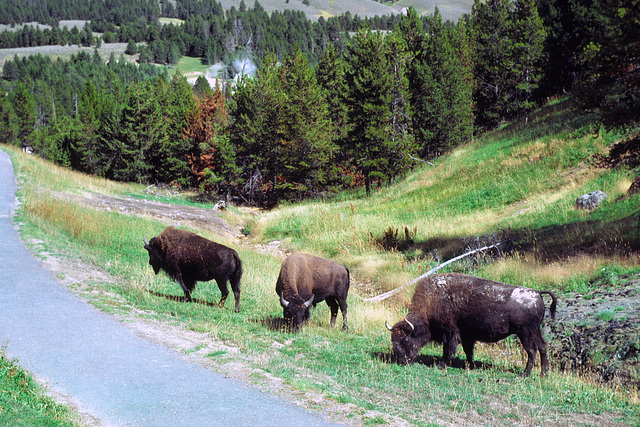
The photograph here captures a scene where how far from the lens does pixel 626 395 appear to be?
8.20 m

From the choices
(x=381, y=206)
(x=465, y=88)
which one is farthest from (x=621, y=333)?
(x=465, y=88)

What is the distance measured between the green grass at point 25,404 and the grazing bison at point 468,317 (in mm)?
5881

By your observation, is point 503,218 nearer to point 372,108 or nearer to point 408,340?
point 408,340

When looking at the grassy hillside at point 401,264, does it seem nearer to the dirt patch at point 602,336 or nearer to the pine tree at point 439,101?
the dirt patch at point 602,336

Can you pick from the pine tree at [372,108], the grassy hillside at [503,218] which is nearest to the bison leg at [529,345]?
the grassy hillside at [503,218]

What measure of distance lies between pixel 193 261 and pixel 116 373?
597 centimetres

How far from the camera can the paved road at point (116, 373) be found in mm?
6293

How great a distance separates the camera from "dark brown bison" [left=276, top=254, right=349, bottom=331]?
11.3m

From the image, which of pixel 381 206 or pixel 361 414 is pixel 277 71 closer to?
pixel 381 206

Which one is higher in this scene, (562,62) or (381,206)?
(562,62)

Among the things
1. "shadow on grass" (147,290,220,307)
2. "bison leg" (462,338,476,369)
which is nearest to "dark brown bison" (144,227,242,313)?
"shadow on grass" (147,290,220,307)

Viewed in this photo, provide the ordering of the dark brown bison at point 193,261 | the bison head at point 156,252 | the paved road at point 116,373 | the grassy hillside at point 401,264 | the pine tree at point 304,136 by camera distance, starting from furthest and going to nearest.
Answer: the pine tree at point 304,136 → the bison head at point 156,252 → the dark brown bison at point 193,261 → the grassy hillside at point 401,264 → the paved road at point 116,373

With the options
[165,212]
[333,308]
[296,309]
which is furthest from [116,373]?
[165,212]

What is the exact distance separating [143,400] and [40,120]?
130 meters
